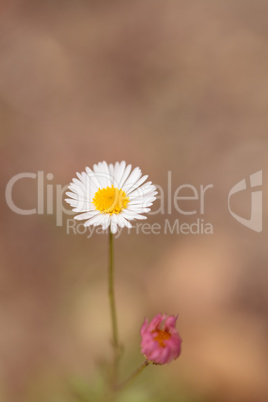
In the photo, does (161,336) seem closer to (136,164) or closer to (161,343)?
(161,343)

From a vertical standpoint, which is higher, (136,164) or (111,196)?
(136,164)

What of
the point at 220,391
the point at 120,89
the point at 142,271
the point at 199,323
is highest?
the point at 120,89

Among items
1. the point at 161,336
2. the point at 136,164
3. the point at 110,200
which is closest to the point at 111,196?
the point at 110,200

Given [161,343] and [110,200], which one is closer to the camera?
[161,343]

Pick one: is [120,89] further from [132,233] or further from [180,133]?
[132,233]

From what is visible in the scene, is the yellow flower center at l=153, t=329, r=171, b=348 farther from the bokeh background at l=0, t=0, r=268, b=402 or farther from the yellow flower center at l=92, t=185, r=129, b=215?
the bokeh background at l=0, t=0, r=268, b=402

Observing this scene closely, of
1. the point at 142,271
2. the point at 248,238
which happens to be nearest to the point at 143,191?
the point at 142,271
